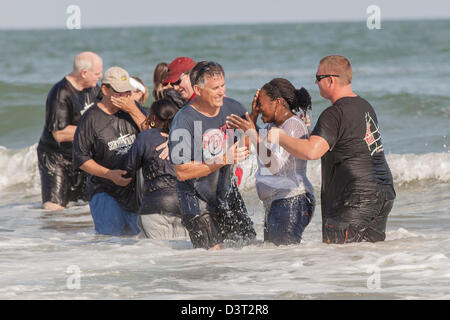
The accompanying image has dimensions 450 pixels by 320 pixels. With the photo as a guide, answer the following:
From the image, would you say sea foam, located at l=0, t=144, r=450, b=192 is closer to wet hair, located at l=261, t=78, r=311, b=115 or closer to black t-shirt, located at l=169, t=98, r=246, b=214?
black t-shirt, located at l=169, t=98, r=246, b=214

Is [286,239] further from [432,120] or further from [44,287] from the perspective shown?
[432,120]

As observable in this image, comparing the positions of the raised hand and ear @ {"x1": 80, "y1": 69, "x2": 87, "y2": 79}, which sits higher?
ear @ {"x1": 80, "y1": 69, "x2": 87, "y2": 79}

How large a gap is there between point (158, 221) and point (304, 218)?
1449 millimetres

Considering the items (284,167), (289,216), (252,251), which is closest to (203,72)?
(284,167)

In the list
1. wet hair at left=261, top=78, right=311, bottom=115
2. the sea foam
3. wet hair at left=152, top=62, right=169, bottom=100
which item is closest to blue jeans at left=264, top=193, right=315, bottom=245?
wet hair at left=261, top=78, right=311, bottom=115

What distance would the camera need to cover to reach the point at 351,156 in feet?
18.8

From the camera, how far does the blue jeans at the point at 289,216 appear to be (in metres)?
5.80

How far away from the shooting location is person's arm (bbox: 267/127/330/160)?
5.45 meters

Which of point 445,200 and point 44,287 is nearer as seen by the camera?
point 44,287

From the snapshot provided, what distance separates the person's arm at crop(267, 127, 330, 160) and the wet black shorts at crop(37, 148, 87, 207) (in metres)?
4.55

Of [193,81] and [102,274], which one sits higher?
[193,81]
